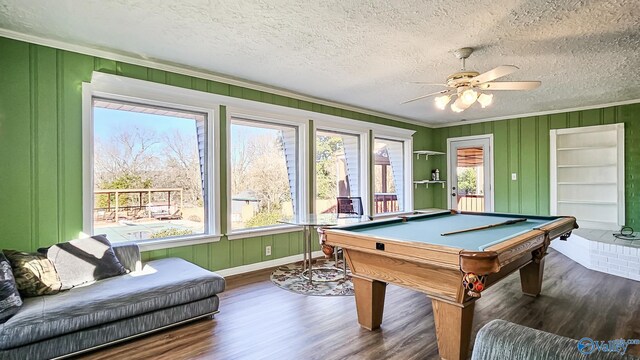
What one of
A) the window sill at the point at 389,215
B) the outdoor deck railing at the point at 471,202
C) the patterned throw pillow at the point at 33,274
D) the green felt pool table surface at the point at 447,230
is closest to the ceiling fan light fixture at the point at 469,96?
the green felt pool table surface at the point at 447,230

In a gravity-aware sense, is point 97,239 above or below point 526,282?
above

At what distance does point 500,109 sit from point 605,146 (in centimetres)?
173

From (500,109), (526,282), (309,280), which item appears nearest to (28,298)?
(309,280)

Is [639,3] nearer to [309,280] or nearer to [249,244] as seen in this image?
[309,280]

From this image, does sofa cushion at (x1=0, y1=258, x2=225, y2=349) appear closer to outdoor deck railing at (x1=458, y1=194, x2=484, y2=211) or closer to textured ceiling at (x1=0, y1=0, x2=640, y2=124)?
textured ceiling at (x1=0, y1=0, x2=640, y2=124)

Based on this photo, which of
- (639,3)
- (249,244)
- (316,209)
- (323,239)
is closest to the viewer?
(639,3)

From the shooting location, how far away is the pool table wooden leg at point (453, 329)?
203 centimetres

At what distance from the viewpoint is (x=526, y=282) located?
3344 millimetres

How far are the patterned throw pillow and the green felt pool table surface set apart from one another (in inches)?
87.8

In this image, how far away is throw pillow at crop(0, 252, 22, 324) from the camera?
2.02m

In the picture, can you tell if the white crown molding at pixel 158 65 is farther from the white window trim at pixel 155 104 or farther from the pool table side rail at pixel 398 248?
the pool table side rail at pixel 398 248

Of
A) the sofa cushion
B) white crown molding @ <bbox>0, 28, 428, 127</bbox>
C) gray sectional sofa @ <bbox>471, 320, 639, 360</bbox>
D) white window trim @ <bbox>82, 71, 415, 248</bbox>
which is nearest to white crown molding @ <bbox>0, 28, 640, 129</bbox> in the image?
white crown molding @ <bbox>0, 28, 428, 127</bbox>

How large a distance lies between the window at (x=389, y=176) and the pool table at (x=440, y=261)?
3141 mm

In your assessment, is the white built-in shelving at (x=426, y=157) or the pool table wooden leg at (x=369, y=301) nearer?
the pool table wooden leg at (x=369, y=301)
